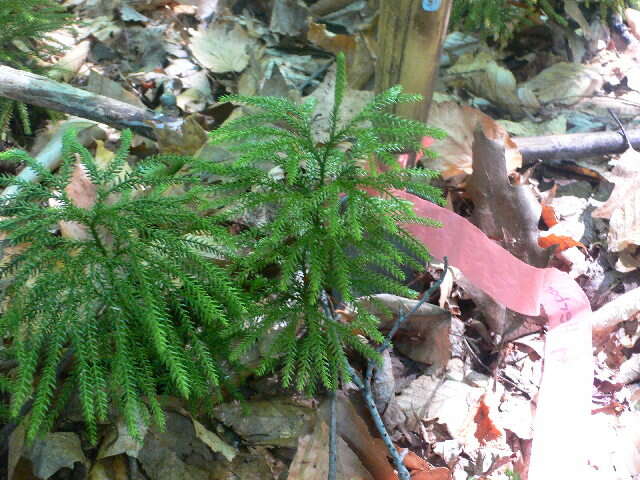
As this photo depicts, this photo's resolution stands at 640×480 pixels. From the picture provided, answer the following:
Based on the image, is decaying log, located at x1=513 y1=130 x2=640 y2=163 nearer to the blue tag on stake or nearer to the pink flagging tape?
the pink flagging tape

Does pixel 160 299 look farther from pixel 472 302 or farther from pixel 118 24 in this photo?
pixel 118 24

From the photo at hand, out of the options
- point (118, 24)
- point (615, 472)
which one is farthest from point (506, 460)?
point (118, 24)

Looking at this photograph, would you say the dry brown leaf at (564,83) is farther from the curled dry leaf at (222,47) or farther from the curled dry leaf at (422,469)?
the curled dry leaf at (422,469)

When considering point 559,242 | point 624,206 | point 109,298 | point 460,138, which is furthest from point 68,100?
point 624,206

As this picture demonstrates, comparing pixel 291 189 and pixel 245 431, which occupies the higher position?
pixel 291 189

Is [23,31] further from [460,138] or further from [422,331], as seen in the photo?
[422,331]

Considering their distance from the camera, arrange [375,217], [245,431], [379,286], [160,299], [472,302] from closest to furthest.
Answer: [160,299], [375,217], [379,286], [245,431], [472,302]

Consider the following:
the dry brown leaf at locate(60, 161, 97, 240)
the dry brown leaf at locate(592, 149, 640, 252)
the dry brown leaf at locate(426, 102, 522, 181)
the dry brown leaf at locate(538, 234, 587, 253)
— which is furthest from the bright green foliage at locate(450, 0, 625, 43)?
the dry brown leaf at locate(60, 161, 97, 240)
